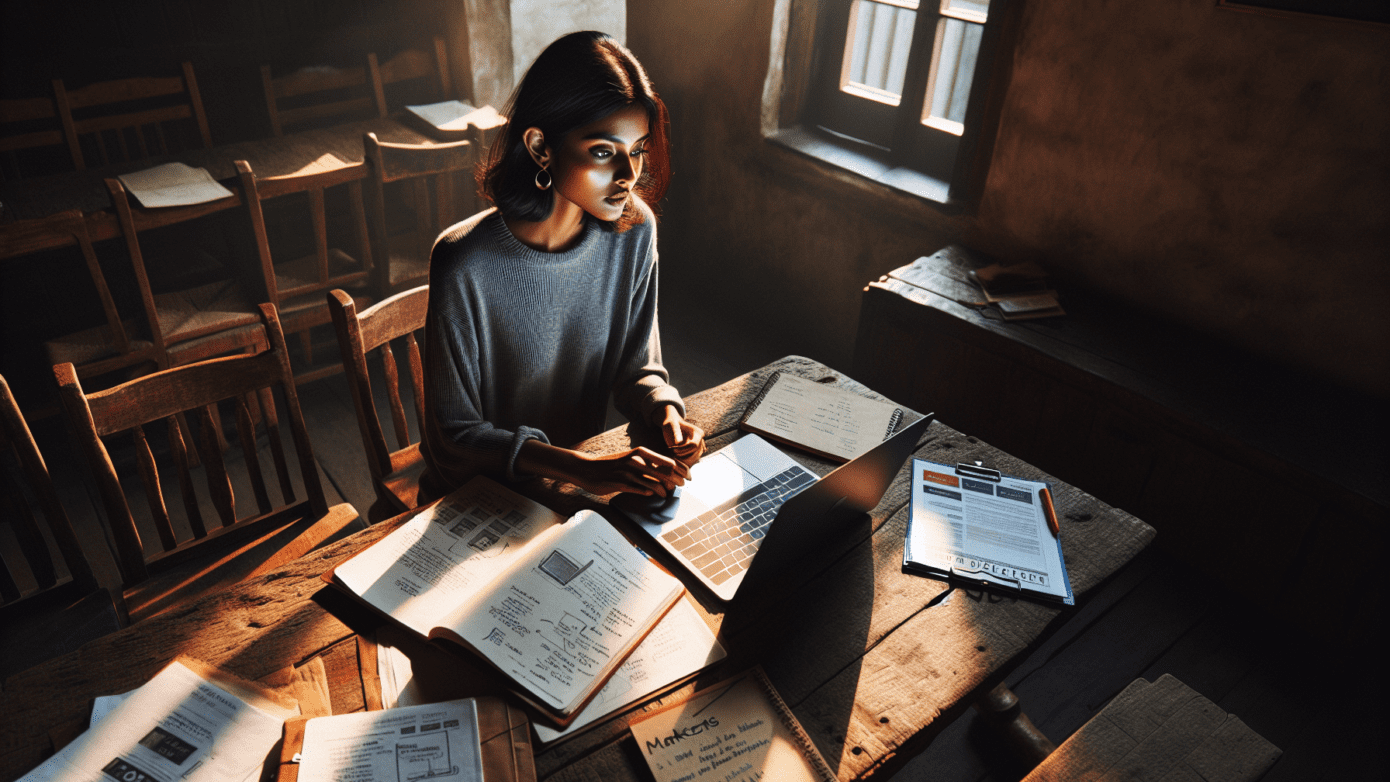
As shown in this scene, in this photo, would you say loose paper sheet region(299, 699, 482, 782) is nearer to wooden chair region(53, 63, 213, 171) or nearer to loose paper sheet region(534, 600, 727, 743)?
loose paper sheet region(534, 600, 727, 743)

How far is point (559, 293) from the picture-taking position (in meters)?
1.52

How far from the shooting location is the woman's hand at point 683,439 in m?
1.46

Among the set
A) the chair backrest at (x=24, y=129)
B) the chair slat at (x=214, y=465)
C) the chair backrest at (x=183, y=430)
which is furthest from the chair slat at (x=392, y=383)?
the chair backrest at (x=24, y=129)

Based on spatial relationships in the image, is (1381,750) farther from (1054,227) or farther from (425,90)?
(425,90)

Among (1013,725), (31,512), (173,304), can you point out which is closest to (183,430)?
(31,512)

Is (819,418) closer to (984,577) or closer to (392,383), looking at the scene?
(984,577)

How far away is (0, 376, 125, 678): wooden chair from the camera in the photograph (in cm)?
140

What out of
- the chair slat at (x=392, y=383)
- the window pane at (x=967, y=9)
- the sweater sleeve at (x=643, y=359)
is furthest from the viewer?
the window pane at (x=967, y=9)

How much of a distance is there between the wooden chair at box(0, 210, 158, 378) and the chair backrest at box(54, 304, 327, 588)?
1.04m

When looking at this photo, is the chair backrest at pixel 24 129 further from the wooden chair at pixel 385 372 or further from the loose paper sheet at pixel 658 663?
the loose paper sheet at pixel 658 663

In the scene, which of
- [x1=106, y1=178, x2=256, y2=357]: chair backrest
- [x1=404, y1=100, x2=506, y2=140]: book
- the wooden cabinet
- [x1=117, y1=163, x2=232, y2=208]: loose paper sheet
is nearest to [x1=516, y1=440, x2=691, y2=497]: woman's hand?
the wooden cabinet

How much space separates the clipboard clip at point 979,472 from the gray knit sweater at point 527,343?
0.54 m

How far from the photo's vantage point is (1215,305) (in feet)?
7.72

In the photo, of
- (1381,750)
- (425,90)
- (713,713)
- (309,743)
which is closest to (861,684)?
(713,713)
